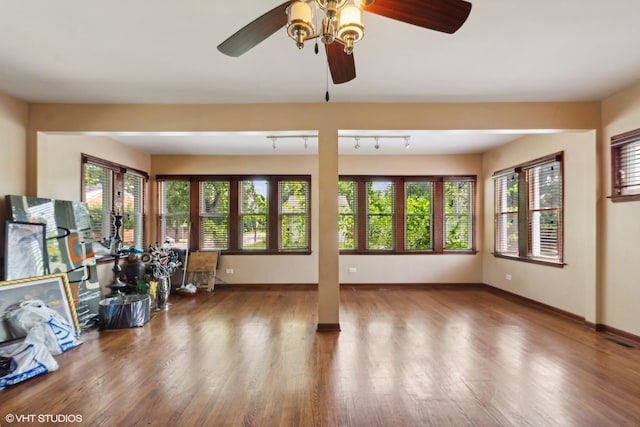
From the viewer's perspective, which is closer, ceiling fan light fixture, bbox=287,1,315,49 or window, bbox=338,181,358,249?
ceiling fan light fixture, bbox=287,1,315,49

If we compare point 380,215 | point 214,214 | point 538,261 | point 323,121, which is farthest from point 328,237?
point 538,261

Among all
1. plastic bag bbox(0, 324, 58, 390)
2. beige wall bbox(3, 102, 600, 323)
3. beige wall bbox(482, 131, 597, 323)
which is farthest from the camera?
beige wall bbox(482, 131, 597, 323)

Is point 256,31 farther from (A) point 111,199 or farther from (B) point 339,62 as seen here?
(A) point 111,199

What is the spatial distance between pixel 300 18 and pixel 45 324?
12.0ft

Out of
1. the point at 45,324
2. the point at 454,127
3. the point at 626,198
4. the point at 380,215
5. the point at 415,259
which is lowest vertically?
the point at 45,324

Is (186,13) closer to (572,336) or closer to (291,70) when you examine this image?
(291,70)

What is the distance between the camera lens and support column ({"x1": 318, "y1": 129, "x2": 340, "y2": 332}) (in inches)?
150

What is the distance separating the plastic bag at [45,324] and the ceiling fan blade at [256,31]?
3.21 metres

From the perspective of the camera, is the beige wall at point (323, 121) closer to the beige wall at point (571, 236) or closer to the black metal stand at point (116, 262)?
the beige wall at point (571, 236)

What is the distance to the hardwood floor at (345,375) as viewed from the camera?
216cm

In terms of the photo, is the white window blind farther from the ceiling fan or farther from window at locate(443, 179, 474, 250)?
the ceiling fan

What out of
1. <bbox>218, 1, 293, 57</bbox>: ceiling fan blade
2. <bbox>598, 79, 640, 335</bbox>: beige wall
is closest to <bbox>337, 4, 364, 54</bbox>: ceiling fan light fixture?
<bbox>218, 1, 293, 57</bbox>: ceiling fan blade

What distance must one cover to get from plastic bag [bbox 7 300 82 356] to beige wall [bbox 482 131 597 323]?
6086 mm
